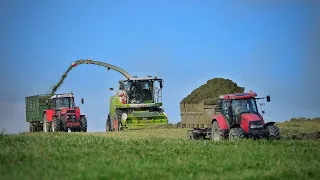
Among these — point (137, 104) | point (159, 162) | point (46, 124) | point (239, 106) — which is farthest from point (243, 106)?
point (46, 124)

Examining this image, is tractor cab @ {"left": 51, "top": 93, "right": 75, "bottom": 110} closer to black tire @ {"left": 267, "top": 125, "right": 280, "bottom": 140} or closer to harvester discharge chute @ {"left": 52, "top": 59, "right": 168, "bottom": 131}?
harvester discharge chute @ {"left": 52, "top": 59, "right": 168, "bottom": 131}

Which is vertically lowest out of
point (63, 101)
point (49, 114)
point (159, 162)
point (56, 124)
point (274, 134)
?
point (159, 162)

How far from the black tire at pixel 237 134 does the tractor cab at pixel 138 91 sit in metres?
16.1

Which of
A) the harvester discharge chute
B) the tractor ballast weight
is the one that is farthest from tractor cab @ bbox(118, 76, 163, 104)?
the tractor ballast weight

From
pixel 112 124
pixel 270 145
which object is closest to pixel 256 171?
pixel 270 145

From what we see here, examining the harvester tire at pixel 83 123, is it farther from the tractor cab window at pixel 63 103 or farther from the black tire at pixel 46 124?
the black tire at pixel 46 124

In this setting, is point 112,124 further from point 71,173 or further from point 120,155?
point 71,173

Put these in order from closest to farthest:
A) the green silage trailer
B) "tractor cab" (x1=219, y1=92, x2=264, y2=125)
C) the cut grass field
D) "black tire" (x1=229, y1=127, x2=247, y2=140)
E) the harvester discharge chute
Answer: the cut grass field < "black tire" (x1=229, y1=127, x2=247, y2=140) < "tractor cab" (x1=219, y1=92, x2=264, y2=125) < the harvester discharge chute < the green silage trailer

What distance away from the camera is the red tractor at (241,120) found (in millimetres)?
22359

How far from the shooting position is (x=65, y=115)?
38.0 meters

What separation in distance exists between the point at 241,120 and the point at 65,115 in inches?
722

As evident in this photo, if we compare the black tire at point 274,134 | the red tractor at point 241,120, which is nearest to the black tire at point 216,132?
the red tractor at point 241,120

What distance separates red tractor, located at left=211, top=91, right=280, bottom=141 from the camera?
2236 centimetres

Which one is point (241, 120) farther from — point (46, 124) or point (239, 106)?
point (46, 124)
